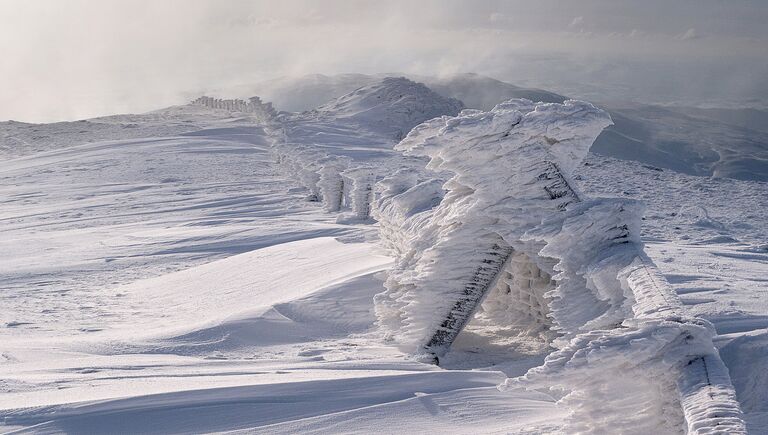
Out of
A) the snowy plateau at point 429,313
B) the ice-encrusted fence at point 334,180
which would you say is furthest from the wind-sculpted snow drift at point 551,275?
the ice-encrusted fence at point 334,180

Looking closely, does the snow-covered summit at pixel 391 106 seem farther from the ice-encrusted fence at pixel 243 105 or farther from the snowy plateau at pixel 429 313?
the snowy plateau at pixel 429 313

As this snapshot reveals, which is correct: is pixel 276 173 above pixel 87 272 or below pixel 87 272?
above

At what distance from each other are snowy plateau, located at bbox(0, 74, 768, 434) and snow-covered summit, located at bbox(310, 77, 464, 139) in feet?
83.6

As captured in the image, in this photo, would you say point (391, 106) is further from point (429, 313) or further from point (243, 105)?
point (429, 313)

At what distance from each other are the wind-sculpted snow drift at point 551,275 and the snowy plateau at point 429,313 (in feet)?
0.05

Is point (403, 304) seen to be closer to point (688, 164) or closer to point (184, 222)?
point (184, 222)

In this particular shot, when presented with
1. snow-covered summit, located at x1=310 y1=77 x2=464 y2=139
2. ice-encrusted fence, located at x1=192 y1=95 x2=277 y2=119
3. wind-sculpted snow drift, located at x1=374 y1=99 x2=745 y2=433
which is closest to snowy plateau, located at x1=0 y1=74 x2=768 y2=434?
wind-sculpted snow drift, located at x1=374 y1=99 x2=745 y2=433

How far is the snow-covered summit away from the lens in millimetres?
41031

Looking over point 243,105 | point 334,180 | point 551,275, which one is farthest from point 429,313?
point 243,105

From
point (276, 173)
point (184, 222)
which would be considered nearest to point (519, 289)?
point (184, 222)

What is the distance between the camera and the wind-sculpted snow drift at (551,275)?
148 inches

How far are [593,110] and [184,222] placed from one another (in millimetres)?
12679

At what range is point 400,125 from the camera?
40.7 meters

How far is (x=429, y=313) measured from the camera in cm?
735
